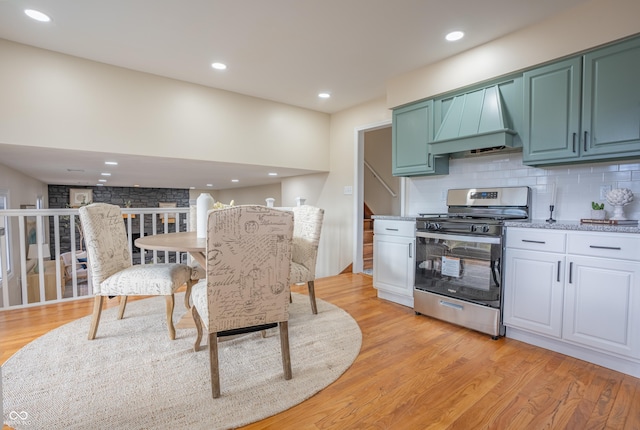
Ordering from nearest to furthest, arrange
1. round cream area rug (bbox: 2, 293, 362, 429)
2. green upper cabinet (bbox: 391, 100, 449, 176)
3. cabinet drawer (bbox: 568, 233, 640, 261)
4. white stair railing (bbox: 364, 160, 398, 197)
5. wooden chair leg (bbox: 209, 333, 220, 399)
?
round cream area rug (bbox: 2, 293, 362, 429) < wooden chair leg (bbox: 209, 333, 220, 399) < cabinet drawer (bbox: 568, 233, 640, 261) < green upper cabinet (bbox: 391, 100, 449, 176) < white stair railing (bbox: 364, 160, 398, 197)

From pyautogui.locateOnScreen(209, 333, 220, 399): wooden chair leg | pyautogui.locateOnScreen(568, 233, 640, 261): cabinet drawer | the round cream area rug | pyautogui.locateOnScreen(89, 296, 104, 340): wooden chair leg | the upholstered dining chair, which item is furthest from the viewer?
the upholstered dining chair

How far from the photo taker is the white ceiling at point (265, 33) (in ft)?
7.64

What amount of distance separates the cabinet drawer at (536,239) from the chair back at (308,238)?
5.07 feet

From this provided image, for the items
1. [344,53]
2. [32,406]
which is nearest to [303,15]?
[344,53]

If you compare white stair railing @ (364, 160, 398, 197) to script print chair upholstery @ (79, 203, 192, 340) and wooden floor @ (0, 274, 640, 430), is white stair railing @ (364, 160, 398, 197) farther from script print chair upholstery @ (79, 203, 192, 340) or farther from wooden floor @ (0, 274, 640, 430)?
script print chair upholstery @ (79, 203, 192, 340)

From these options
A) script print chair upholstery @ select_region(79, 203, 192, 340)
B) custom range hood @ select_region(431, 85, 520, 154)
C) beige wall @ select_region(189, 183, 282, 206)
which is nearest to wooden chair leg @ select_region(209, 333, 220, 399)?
script print chair upholstery @ select_region(79, 203, 192, 340)

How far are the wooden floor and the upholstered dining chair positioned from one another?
615 millimetres

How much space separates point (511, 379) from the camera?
1.89 meters

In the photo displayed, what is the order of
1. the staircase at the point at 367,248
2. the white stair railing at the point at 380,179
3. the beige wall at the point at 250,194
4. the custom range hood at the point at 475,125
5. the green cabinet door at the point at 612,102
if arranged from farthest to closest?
the beige wall at the point at 250,194, the white stair railing at the point at 380,179, the staircase at the point at 367,248, the custom range hood at the point at 475,125, the green cabinet door at the point at 612,102

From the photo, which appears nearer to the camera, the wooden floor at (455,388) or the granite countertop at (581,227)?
the wooden floor at (455,388)

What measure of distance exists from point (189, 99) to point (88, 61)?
986mm

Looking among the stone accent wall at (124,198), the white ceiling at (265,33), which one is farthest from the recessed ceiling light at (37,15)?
the stone accent wall at (124,198)

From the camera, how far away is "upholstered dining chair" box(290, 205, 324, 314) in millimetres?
2861

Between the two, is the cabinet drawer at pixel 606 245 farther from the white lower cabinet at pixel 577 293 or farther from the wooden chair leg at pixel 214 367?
the wooden chair leg at pixel 214 367
